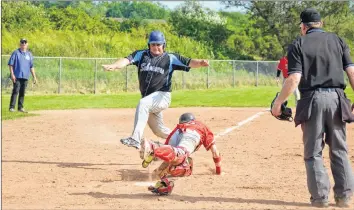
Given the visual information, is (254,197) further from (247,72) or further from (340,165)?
(247,72)

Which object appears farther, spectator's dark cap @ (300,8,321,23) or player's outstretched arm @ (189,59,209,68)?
player's outstretched arm @ (189,59,209,68)

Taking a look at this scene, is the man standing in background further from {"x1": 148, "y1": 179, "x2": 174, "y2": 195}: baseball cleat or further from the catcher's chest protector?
{"x1": 148, "y1": 179, "x2": 174, "y2": 195}: baseball cleat

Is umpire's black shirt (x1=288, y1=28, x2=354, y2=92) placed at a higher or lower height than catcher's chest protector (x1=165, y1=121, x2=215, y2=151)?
higher

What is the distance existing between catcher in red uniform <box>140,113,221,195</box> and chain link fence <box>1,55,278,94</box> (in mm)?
24308

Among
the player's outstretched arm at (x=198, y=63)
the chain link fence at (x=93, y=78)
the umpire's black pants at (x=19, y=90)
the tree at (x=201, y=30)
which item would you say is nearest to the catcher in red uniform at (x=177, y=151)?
the player's outstretched arm at (x=198, y=63)

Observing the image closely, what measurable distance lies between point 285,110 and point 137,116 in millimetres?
3159

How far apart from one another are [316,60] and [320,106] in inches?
18.9

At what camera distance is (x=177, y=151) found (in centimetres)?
794

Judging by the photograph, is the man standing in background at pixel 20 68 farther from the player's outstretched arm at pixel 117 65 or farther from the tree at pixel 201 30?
the tree at pixel 201 30

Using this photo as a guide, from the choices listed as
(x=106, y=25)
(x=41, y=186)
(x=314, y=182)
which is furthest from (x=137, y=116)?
(x=106, y=25)

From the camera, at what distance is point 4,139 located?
1376 cm

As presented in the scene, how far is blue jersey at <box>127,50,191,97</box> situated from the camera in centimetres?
1010

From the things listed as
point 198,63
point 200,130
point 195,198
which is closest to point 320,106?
point 195,198

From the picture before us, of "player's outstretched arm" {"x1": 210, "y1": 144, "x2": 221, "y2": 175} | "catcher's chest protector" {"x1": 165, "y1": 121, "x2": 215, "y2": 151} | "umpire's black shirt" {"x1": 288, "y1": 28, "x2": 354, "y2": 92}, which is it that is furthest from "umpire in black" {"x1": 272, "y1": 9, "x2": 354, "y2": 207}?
"player's outstretched arm" {"x1": 210, "y1": 144, "x2": 221, "y2": 175}
